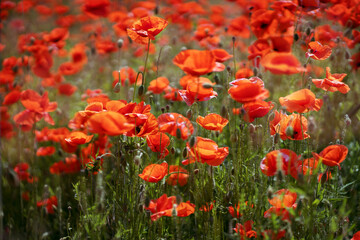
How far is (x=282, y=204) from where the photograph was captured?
57.1 inches

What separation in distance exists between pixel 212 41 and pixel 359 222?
1681 millimetres

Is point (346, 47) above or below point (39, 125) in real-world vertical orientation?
above

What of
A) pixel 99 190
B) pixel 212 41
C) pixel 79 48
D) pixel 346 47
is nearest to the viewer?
pixel 99 190

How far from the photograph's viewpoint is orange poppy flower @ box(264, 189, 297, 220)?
152 cm

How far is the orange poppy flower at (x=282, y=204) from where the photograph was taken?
1518mm

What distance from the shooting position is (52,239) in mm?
2443

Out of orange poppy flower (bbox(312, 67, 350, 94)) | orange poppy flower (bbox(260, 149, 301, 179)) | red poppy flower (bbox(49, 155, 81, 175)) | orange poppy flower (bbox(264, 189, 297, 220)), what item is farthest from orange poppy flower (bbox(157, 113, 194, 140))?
red poppy flower (bbox(49, 155, 81, 175))

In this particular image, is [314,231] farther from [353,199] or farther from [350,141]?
[350,141]

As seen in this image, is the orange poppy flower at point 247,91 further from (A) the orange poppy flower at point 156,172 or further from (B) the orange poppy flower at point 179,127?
(A) the orange poppy flower at point 156,172

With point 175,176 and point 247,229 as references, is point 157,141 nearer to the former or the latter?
point 175,176

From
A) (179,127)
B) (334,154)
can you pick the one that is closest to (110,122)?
(179,127)

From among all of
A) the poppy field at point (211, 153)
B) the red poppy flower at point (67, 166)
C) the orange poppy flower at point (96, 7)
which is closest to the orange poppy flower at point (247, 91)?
the poppy field at point (211, 153)

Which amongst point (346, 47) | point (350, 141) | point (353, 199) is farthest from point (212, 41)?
point (353, 199)

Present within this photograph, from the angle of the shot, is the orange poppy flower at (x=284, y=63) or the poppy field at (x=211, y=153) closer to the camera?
the orange poppy flower at (x=284, y=63)
